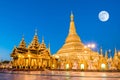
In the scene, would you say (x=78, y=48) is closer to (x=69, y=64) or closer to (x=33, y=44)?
(x=69, y=64)

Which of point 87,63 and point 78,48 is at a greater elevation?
point 78,48

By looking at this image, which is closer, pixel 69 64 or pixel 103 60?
pixel 103 60

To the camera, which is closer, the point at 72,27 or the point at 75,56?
the point at 75,56

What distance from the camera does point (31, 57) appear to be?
46188 mm

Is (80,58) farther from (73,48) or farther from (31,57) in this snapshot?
(31,57)

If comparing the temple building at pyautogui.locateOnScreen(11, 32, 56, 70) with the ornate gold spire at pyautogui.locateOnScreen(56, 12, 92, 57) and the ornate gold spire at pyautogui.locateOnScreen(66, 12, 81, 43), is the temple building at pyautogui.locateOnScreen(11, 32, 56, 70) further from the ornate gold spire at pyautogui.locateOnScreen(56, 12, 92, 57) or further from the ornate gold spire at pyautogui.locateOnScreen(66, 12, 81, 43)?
the ornate gold spire at pyautogui.locateOnScreen(66, 12, 81, 43)

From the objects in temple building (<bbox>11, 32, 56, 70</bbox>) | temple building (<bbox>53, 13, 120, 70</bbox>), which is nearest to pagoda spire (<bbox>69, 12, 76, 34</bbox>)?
temple building (<bbox>53, 13, 120, 70</bbox>)

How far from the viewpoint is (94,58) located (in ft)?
169

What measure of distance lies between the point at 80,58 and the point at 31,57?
1276 cm

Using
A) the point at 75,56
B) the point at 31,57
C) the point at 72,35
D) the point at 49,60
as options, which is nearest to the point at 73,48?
the point at 75,56

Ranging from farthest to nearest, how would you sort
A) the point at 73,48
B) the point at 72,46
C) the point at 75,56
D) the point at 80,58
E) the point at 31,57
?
the point at 72,46, the point at 73,48, the point at 75,56, the point at 80,58, the point at 31,57

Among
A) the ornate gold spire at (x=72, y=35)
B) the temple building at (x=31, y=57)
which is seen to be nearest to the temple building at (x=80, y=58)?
the ornate gold spire at (x=72, y=35)

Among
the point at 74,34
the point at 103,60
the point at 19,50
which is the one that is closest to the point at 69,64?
the point at 103,60

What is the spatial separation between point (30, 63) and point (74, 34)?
24.0 meters
